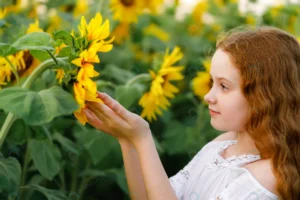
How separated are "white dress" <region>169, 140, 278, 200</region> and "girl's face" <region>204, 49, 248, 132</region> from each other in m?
0.10

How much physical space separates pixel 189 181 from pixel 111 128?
264 mm

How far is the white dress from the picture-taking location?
1.47m

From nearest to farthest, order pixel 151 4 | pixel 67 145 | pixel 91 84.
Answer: pixel 91 84, pixel 67 145, pixel 151 4

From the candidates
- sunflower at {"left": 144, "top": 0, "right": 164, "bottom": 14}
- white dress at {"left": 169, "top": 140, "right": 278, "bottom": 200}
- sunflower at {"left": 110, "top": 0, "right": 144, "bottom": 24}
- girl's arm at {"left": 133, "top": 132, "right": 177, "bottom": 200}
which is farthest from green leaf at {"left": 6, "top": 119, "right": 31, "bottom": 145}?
sunflower at {"left": 144, "top": 0, "right": 164, "bottom": 14}

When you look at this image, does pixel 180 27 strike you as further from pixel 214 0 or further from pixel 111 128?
pixel 111 128

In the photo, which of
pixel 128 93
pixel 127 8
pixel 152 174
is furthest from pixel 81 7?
pixel 152 174

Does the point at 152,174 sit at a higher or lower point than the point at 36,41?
lower

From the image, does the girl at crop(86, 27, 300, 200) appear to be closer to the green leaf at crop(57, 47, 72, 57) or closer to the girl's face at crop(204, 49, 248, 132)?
the girl's face at crop(204, 49, 248, 132)

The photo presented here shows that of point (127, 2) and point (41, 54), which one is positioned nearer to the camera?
point (41, 54)

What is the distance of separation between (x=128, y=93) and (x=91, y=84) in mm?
574

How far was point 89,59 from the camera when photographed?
52.9 inches

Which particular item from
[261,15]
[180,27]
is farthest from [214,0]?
[261,15]

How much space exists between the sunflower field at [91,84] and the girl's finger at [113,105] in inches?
2.3

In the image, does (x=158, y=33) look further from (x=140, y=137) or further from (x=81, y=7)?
(x=140, y=137)
